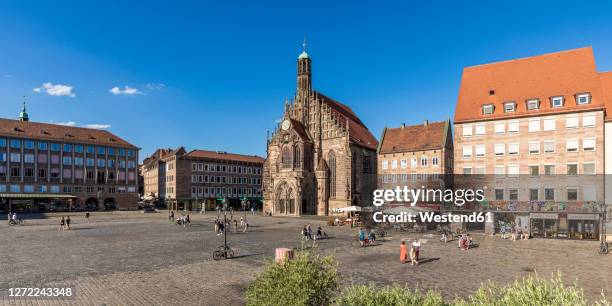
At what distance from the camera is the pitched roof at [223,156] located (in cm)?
9588

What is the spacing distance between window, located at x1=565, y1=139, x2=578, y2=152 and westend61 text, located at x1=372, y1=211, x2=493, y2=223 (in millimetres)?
9729

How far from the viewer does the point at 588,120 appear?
37.6 metres

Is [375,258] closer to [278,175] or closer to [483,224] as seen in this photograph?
[483,224]

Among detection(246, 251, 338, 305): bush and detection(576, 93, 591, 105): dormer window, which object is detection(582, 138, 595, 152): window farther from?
detection(246, 251, 338, 305): bush

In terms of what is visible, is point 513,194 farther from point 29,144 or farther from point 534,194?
point 29,144

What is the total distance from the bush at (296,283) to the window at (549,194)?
36.6 meters

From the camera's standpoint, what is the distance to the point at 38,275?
1873cm

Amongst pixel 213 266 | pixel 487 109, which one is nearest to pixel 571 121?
pixel 487 109

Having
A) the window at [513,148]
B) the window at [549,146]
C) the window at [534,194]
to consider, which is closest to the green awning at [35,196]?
the window at [513,148]

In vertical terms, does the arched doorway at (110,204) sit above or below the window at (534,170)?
below

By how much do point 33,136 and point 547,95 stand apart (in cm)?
8412

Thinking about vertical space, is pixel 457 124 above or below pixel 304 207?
above

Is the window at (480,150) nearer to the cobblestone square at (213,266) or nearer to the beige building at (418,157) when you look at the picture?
the beige building at (418,157)

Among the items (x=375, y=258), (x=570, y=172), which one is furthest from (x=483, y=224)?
(x=375, y=258)
